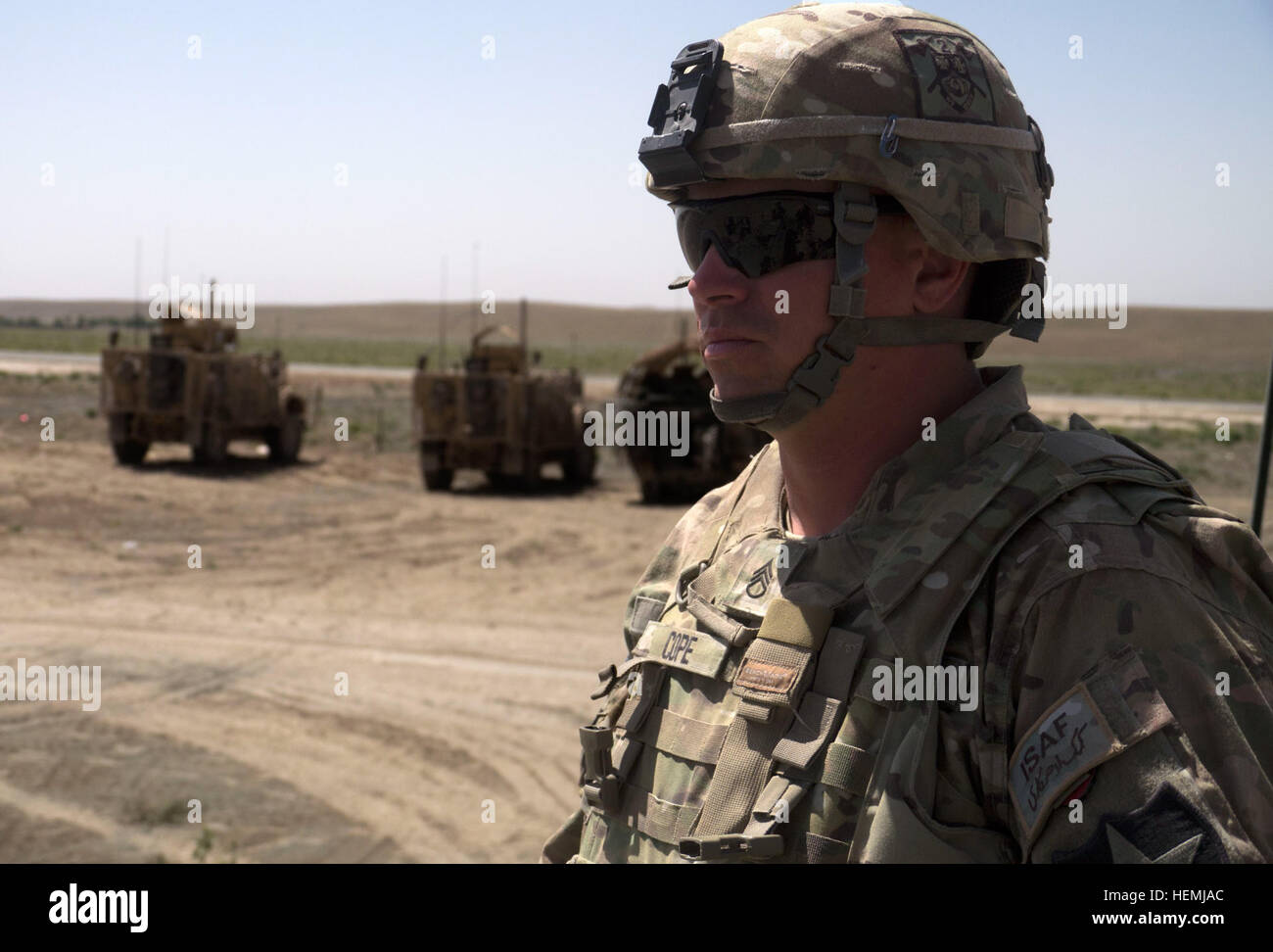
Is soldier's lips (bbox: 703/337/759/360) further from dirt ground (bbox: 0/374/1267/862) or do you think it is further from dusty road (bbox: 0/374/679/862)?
dusty road (bbox: 0/374/679/862)

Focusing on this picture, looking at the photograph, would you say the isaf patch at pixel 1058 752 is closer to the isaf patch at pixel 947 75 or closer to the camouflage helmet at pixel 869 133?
the camouflage helmet at pixel 869 133

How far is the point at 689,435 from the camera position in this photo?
19500mm

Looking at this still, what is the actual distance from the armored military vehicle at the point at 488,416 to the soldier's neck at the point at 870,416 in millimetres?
18194

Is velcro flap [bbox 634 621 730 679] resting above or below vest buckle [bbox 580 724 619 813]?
above

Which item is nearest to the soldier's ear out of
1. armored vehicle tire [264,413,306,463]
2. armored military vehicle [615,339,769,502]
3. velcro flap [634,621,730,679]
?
velcro flap [634,621,730,679]

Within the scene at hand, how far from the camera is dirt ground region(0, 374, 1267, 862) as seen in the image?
7.25 metres

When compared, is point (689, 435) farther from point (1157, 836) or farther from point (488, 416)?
point (1157, 836)

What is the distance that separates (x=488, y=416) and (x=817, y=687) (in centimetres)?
1910

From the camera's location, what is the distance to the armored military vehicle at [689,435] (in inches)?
760

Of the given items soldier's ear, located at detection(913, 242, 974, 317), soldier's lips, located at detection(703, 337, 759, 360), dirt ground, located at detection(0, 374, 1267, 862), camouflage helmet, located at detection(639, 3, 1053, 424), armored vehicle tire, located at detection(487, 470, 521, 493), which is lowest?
dirt ground, located at detection(0, 374, 1267, 862)

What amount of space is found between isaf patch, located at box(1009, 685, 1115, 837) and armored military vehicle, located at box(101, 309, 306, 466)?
2167cm

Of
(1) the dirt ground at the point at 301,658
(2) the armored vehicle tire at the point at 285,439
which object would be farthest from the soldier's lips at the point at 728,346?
(2) the armored vehicle tire at the point at 285,439

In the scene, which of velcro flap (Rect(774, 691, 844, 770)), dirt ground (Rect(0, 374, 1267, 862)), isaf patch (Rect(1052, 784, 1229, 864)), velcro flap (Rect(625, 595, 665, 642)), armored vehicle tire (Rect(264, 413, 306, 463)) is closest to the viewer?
isaf patch (Rect(1052, 784, 1229, 864))

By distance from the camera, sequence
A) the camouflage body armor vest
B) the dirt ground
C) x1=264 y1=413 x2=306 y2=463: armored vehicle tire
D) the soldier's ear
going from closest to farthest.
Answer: the camouflage body armor vest < the soldier's ear < the dirt ground < x1=264 y1=413 x2=306 y2=463: armored vehicle tire
